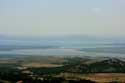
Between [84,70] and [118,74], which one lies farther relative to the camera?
[84,70]

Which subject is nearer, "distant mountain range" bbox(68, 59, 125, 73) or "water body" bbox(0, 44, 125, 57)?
"distant mountain range" bbox(68, 59, 125, 73)

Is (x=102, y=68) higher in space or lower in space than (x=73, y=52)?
lower

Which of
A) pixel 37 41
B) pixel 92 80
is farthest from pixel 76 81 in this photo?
pixel 37 41

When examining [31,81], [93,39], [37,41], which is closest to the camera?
[31,81]

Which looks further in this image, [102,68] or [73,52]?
[73,52]

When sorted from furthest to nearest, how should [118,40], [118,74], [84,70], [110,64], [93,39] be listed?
[93,39], [118,40], [110,64], [84,70], [118,74]

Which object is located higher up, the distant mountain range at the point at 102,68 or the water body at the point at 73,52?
the water body at the point at 73,52

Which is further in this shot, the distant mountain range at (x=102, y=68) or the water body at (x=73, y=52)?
the water body at (x=73, y=52)

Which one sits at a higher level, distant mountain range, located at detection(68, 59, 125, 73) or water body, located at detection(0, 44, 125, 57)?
water body, located at detection(0, 44, 125, 57)

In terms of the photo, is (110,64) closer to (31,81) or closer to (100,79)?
(100,79)
